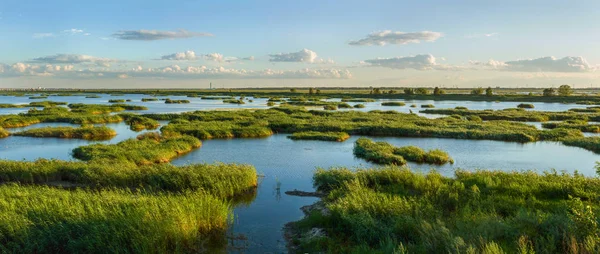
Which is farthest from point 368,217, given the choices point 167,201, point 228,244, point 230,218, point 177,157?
point 177,157

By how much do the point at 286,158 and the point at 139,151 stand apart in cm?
918

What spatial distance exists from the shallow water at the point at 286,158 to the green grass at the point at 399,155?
774 mm

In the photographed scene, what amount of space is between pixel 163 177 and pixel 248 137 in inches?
778

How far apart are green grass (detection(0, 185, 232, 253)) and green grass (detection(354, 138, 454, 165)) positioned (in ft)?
48.1

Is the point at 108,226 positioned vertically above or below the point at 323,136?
above

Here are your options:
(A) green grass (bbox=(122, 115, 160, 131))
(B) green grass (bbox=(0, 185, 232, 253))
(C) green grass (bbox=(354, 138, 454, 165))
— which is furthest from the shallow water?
(A) green grass (bbox=(122, 115, 160, 131))

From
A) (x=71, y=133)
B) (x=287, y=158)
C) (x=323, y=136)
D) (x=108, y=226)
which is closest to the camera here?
(x=108, y=226)

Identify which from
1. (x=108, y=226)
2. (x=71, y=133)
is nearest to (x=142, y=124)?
(x=71, y=133)

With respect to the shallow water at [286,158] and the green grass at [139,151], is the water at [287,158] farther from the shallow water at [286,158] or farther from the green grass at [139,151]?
the green grass at [139,151]

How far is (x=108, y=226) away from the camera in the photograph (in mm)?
10820

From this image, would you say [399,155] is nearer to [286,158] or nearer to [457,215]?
[286,158]

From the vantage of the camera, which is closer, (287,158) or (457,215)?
(457,215)

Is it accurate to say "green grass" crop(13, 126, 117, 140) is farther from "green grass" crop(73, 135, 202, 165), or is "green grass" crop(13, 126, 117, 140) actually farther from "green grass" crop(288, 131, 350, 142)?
"green grass" crop(288, 131, 350, 142)

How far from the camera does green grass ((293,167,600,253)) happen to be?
8.94 metres
